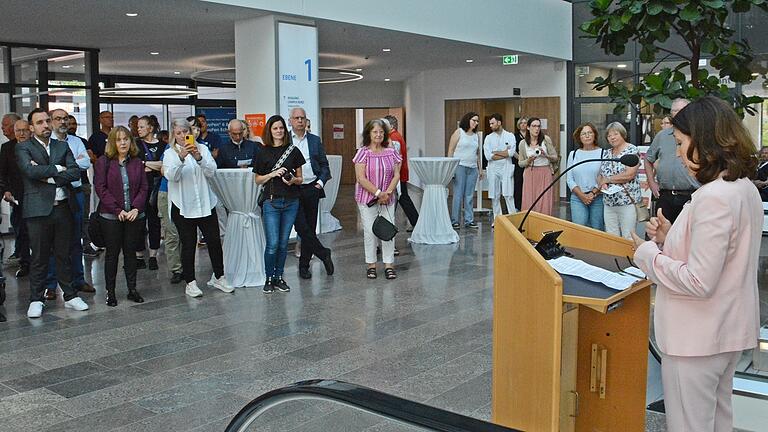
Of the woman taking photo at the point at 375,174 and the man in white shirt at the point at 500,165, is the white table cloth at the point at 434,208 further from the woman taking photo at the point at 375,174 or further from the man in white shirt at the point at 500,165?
the woman taking photo at the point at 375,174

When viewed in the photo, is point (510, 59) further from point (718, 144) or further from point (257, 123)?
point (718, 144)

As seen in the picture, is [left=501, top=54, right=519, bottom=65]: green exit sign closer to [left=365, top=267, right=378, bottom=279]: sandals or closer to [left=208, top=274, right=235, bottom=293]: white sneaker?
[left=365, top=267, right=378, bottom=279]: sandals

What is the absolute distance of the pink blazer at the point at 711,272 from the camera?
105 inches

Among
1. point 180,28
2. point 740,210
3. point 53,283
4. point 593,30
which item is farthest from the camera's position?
point 180,28

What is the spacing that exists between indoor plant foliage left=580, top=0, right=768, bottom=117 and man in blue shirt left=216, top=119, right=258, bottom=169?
515 centimetres

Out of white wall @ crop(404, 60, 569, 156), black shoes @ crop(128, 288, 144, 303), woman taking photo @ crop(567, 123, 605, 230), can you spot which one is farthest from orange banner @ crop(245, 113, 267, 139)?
white wall @ crop(404, 60, 569, 156)

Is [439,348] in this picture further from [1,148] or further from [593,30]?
[1,148]

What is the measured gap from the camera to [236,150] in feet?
31.9

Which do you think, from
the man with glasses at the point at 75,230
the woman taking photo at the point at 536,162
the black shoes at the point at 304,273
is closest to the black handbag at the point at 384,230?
the black shoes at the point at 304,273

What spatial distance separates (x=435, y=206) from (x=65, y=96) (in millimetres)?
7254

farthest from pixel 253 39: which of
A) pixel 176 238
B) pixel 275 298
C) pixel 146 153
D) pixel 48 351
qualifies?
pixel 48 351

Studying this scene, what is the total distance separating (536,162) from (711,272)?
334 inches

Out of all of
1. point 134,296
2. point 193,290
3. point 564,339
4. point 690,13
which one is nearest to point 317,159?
point 193,290

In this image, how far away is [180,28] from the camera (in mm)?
12656
